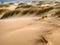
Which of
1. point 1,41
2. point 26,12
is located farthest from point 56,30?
point 26,12

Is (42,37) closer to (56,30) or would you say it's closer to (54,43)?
(54,43)

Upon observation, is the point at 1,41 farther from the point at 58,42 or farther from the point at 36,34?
the point at 58,42

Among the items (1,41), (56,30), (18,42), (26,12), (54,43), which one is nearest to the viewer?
(54,43)

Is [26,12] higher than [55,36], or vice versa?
[55,36]

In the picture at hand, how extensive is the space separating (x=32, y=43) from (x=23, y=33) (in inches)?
39.4

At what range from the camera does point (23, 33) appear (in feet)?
→ 17.2

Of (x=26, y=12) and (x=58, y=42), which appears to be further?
(x=26, y=12)

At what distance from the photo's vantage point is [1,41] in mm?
4785

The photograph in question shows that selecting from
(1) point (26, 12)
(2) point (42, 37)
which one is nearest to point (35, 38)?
(2) point (42, 37)

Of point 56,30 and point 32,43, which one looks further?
point 56,30

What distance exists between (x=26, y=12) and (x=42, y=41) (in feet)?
26.2

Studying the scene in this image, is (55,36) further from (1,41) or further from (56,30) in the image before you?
(1,41)

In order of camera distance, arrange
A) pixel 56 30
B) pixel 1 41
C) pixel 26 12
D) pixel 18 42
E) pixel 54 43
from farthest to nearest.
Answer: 1. pixel 26 12
2. pixel 56 30
3. pixel 1 41
4. pixel 18 42
5. pixel 54 43

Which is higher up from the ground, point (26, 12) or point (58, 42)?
point (58, 42)
